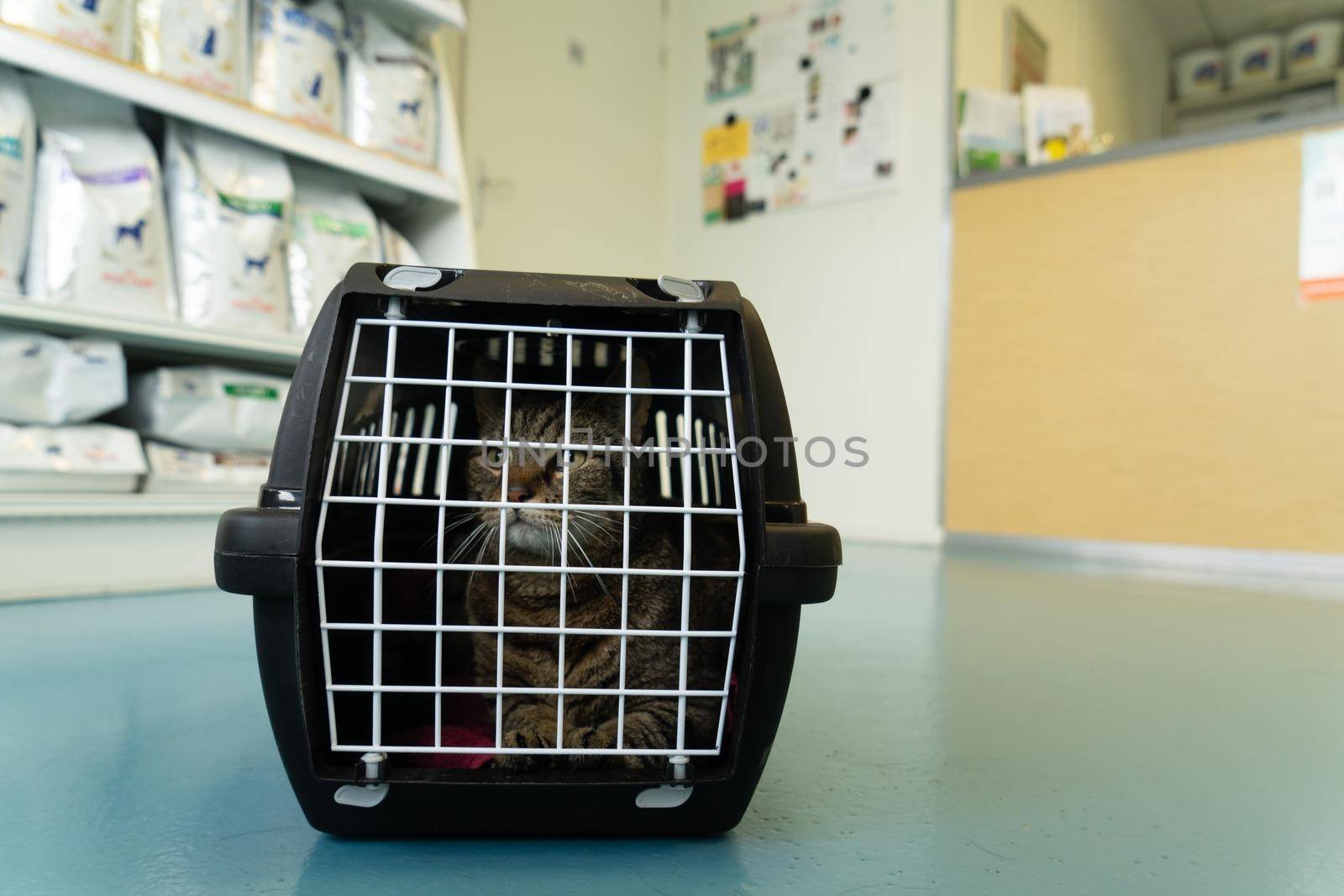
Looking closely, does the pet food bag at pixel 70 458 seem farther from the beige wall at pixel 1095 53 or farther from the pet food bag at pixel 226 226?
the beige wall at pixel 1095 53

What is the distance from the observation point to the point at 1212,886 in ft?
1.89

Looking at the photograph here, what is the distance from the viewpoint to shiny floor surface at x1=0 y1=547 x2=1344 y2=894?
1.87ft

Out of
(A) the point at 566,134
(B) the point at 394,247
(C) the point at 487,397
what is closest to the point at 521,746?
(C) the point at 487,397

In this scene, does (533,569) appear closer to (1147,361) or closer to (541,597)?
(541,597)

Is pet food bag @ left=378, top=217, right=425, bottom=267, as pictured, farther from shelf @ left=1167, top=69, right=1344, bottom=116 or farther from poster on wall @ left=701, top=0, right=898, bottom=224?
shelf @ left=1167, top=69, right=1344, bottom=116

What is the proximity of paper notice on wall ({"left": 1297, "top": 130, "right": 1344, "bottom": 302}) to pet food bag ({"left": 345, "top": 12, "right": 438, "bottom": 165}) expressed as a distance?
2.70 metres

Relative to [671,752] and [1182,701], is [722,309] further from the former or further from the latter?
[1182,701]

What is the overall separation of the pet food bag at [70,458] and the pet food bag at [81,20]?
0.72 metres

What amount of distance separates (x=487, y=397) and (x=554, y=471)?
0.13 meters

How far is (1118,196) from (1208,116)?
13.1 feet

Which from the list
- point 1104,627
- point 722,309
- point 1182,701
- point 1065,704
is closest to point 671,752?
point 722,309

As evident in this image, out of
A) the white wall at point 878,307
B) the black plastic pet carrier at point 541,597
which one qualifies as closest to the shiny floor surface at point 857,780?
the black plastic pet carrier at point 541,597

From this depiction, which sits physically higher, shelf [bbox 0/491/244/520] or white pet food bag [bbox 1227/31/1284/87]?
white pet food bag [bbox 1227/31/1284/87]

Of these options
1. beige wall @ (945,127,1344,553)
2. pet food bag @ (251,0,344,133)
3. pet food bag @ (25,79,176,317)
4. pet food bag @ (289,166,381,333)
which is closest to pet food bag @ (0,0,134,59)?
pet food bag @ (25,79,176,317)
